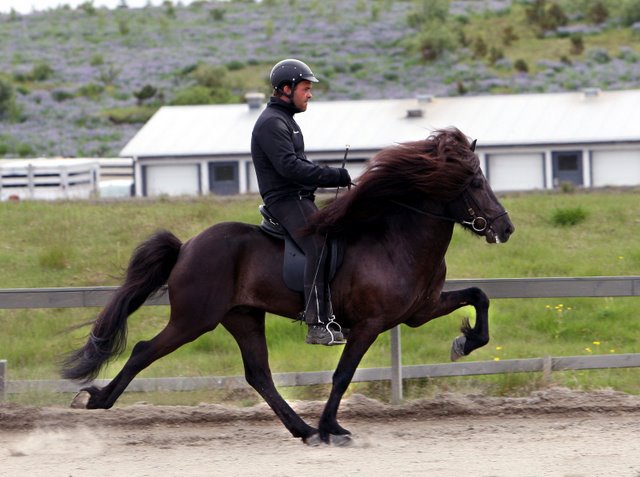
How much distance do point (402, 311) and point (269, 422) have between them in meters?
1.71

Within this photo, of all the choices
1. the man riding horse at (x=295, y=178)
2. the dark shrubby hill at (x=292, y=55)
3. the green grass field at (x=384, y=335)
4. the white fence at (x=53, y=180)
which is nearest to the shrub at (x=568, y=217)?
the green grass field at (x=384, y=335)

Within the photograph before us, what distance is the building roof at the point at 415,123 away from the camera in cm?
3459

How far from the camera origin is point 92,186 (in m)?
34.2

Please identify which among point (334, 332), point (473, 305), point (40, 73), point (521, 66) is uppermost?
point (40, 73)

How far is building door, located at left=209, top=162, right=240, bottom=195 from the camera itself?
35.9 metres

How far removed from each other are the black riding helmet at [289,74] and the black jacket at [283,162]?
139 mm

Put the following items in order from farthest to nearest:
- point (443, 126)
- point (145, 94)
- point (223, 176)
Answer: point (145, 94) < point (223, 176) < point (443, 126)

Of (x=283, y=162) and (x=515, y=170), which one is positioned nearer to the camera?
(x=283, y=162)

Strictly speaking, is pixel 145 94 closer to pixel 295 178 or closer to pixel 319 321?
pixel 295 178

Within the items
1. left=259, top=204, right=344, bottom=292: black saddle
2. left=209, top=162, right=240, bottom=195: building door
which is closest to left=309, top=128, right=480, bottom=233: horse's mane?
left=259, top=204, right=344, bottom=292: black saddle

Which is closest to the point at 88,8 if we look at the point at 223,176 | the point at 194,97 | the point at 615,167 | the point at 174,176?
the point at 194,97

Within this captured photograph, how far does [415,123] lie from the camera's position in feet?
119

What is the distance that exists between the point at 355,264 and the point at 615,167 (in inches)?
1093

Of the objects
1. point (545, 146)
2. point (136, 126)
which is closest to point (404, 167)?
point (545, 146)
